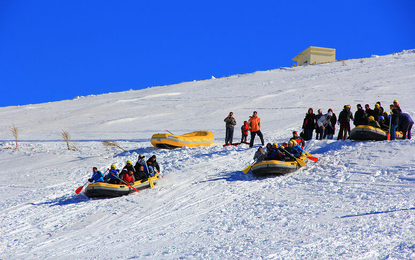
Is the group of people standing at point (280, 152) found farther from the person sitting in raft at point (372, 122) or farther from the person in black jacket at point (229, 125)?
the person in black jacket at point (229, 125)

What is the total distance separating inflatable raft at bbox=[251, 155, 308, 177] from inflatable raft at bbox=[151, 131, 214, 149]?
4.91 metres

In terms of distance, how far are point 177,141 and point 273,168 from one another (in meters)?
5.49

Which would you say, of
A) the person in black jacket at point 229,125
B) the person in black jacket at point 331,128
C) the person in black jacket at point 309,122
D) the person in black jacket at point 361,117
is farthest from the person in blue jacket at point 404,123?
the person in black jacket at point 229,125

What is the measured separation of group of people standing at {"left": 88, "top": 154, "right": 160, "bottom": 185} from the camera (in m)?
10.3

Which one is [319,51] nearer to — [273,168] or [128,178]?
[273,168]

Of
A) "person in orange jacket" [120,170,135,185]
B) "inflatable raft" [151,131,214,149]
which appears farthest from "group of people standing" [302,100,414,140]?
"person in orange jacket" [120,170,135,185]

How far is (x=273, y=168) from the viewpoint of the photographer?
1054 centimetres

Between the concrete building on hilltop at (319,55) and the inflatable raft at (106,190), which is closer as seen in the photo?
the inflatable raft at (106,190)

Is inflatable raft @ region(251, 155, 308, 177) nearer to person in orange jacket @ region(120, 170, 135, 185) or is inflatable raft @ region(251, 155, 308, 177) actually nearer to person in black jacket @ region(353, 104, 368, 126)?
person in black jacket @ region(353, 104, 368, 126)

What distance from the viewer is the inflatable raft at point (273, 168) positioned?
34.5 feet

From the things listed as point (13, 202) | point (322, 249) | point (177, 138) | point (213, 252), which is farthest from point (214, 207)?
point (177, 138)

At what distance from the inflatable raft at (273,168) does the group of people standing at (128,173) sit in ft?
9.85

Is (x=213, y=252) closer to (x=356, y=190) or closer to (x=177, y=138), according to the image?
(x=356, y=190)

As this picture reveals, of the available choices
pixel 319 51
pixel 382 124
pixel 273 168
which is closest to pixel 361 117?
pixel 382 124
